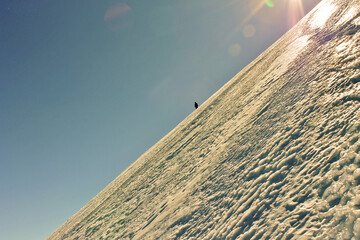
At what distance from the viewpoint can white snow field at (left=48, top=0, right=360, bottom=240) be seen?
119cm

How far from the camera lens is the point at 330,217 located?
1.05 metres

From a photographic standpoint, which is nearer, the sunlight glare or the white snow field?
the white snow field

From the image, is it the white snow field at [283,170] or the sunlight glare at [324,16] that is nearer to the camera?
the white snow field at [283,170]

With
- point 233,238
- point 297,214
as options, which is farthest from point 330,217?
point 233,238

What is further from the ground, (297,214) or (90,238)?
(90,238)

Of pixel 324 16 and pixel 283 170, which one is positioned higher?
pixel 324 16

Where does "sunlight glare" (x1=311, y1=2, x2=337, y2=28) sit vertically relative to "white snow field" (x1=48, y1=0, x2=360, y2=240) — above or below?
above

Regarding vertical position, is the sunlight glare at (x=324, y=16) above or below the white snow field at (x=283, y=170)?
above

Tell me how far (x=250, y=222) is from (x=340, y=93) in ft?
4.31

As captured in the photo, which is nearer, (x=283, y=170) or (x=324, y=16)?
(x=283, y=170)

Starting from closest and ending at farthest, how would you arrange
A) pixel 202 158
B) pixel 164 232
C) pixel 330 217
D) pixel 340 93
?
pixel 330 217, pixel 340 93, pixel 164 232, pixel 202 158

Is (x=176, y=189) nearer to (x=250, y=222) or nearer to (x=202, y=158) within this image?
(x=202, y=158)

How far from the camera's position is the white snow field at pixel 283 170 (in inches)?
46.9

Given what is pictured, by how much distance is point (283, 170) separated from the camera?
5.36 ft
